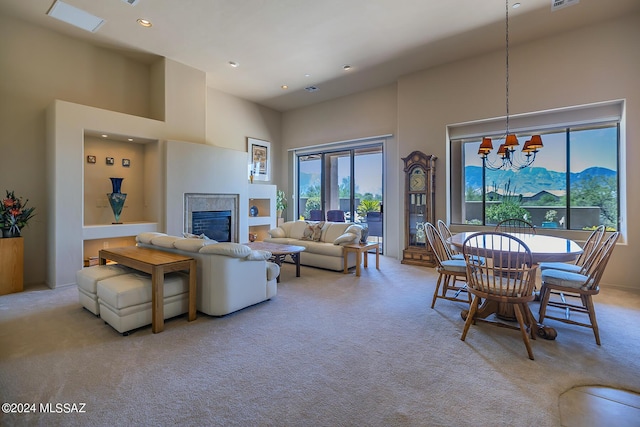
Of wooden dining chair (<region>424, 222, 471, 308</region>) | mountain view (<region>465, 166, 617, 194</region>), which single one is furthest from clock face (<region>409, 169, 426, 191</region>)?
wooden dining chair (<region>424, 222, 471, 308</region>)

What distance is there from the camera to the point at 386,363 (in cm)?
232

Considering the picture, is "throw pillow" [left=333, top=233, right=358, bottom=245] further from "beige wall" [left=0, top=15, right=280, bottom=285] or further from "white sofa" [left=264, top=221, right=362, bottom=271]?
"beige wall" [left=0, top=15, right=280, bottom=285]

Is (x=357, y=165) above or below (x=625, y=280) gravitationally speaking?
above

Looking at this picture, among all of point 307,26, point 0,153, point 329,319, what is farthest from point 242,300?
point 0,153

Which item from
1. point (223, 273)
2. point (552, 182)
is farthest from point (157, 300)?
point (552, 182)

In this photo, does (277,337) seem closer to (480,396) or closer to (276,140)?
(480,396)

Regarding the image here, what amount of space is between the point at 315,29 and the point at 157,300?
4319mm

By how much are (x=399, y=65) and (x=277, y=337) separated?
216 inches

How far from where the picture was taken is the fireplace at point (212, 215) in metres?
5.84

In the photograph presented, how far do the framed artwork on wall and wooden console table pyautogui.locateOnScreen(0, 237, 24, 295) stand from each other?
469 cm

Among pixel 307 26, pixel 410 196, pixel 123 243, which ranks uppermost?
pixel 307 26

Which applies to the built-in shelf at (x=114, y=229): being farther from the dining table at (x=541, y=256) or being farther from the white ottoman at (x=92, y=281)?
the dining table at (x=541, y=256)

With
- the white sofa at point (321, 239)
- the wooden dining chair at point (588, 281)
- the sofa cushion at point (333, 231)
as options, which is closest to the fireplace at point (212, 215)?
the white sofa at point (321, 239)

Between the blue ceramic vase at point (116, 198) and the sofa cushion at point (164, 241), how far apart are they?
2147mm
